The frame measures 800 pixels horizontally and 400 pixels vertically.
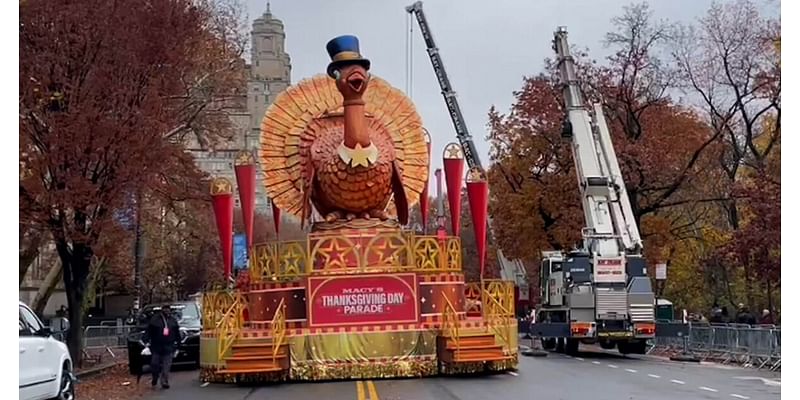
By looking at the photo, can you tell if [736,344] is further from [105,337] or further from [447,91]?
[447,91]

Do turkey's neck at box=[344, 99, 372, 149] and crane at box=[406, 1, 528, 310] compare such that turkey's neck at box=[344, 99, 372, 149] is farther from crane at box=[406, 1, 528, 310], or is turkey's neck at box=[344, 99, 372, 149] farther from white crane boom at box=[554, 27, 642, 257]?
crane at box=[406, 1, 528, 310]

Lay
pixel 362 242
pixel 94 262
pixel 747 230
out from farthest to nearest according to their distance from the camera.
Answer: pixel 94 262 → pixel 747 230 → pixel 362 242

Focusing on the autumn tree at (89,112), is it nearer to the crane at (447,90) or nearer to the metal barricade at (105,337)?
→ the metal barricade at (105,337)

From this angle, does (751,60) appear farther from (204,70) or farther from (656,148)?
(204,70)

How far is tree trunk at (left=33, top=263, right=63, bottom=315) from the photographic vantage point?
25359 millimetres

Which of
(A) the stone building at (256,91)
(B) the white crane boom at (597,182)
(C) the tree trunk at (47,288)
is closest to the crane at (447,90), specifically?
(A) the stone building at (256,91)

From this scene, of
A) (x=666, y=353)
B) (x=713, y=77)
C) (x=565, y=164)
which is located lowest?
(x=666, y=353)

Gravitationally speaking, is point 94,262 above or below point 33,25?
below

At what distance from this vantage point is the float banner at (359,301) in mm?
19906

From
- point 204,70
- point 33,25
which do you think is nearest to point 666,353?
point 204,70

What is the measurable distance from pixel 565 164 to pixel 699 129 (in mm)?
4976

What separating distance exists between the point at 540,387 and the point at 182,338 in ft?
33.9

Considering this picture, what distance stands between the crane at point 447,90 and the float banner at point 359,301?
33799mm

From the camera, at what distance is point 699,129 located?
38.1 m
